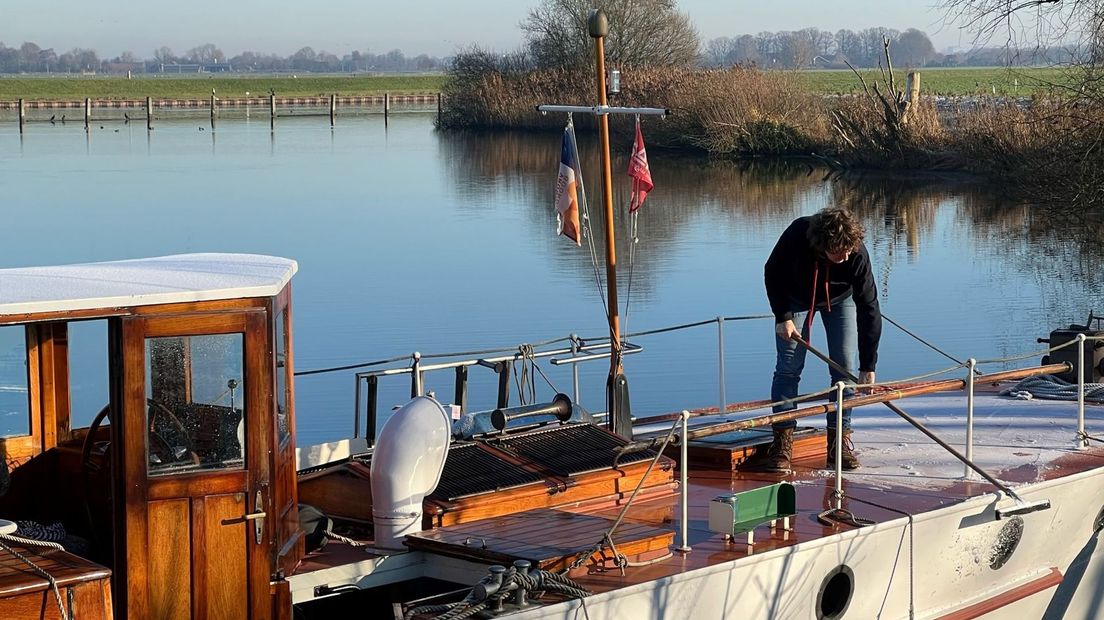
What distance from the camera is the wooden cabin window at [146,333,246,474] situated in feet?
20.7

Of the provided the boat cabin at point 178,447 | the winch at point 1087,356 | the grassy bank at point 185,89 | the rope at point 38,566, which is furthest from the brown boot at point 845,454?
the grassy bank at point 185,89

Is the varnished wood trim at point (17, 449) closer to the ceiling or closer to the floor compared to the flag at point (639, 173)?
closer to the floor

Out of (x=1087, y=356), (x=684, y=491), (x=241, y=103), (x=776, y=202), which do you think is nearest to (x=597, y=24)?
(x=684, y=491)

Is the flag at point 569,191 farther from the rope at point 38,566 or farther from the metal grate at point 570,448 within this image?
the rope at point 38,566

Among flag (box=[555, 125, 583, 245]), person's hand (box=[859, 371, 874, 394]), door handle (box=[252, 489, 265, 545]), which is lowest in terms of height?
door handle (box=[252, 489, 265, 545])

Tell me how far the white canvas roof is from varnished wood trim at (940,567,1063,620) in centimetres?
455

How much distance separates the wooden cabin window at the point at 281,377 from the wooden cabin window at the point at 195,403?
284 millimetres

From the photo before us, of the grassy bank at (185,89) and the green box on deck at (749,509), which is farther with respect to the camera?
the grassy bank at (185,89)

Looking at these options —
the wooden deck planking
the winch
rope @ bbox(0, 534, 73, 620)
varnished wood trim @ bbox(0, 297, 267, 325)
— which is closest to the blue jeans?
the wooden deck planking

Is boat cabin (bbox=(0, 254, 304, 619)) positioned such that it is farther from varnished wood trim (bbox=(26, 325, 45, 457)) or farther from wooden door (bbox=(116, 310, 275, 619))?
varnished wood trim (bbox=(26, 325, 45, 457))

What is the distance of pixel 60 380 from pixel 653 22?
53.2 meters

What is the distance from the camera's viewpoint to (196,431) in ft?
21.1

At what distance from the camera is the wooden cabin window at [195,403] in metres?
6.30


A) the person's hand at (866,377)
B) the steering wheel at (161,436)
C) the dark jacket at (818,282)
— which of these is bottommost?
the person's hand at (866,377)
